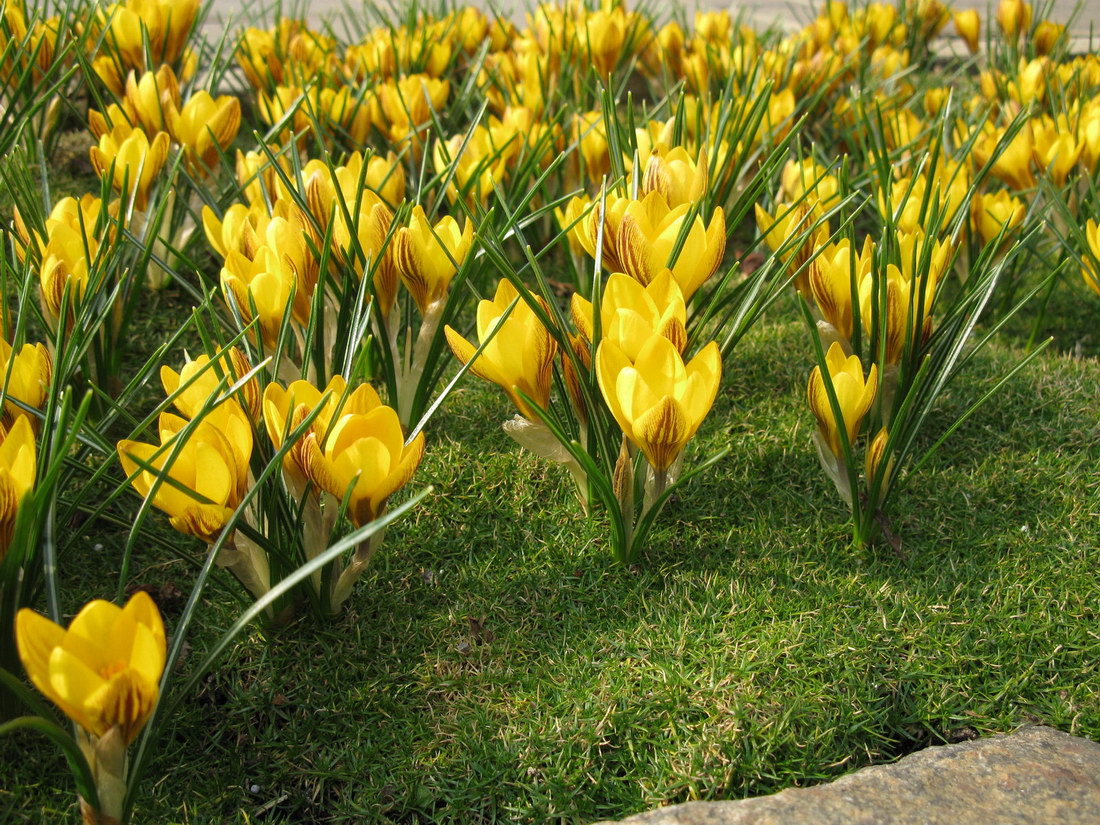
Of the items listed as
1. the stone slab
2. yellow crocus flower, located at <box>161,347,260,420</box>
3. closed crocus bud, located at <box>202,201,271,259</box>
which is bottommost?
the stone slab

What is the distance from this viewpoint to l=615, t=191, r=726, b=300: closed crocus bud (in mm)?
1293

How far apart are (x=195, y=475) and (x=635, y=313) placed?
0.50 m

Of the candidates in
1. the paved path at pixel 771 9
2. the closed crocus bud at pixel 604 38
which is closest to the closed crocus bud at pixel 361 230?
the closed crocus bud at pixel 604 38

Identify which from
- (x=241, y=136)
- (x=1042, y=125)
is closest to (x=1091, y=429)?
(x=1042, y=125)

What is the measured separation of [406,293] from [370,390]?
485 millimetres

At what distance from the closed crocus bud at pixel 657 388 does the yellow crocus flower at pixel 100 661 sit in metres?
0.52

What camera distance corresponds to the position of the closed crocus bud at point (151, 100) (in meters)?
1.81

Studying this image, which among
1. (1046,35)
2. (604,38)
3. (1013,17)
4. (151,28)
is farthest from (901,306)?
(1013,17)

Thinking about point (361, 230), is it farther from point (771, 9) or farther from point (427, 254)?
point (771, 9)

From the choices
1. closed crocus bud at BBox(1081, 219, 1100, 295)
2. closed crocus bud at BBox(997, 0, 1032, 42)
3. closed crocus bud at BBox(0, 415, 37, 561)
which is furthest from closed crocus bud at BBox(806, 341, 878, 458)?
closed crocus bud at BBox(997, 0, 1032, 42)

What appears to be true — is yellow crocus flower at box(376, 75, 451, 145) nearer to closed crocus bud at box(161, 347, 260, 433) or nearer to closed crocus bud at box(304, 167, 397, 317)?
closed crocus bud at box(304, 167, 397, 317)

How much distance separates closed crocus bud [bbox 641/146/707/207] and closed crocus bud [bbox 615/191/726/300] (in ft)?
0.36

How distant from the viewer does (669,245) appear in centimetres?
130

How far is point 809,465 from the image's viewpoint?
1534 mm
